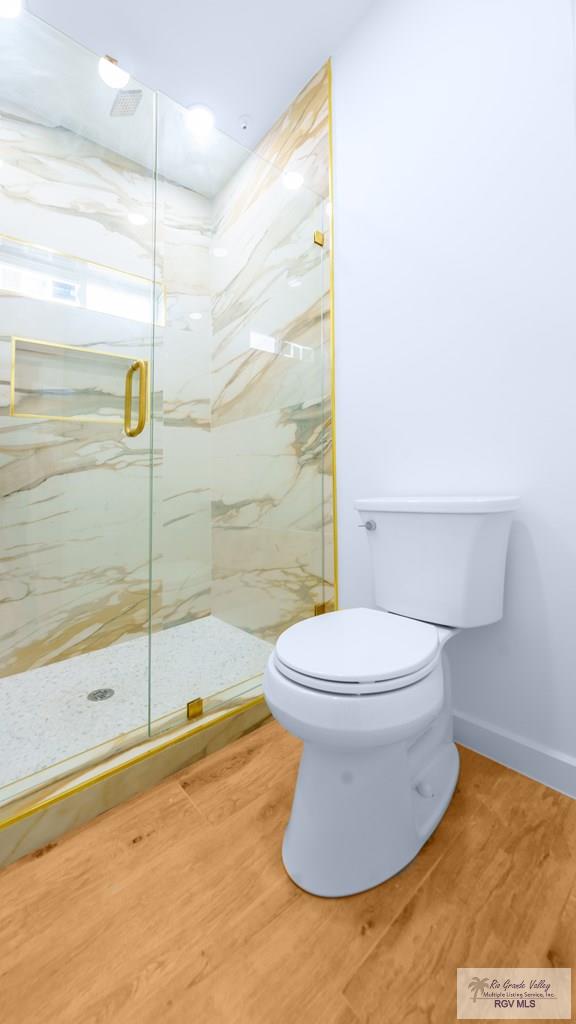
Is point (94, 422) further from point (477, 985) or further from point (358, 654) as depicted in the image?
point (477, 985)

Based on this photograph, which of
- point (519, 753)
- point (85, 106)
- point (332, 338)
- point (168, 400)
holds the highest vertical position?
→ point (85, 106)

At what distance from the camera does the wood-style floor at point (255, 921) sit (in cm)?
65

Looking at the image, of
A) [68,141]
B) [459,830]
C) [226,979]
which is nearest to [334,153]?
[68,141]

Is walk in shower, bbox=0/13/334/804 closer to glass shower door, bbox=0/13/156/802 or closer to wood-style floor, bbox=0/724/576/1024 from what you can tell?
glass shower door, bbox=0/13/156/802

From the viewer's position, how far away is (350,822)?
81 cm

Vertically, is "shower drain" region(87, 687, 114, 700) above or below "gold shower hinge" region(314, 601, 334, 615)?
below

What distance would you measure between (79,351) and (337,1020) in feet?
6.92

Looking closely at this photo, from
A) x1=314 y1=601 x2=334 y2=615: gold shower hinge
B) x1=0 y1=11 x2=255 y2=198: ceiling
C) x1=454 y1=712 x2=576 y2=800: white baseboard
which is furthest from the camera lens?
x1=314 y1=601 x2=334 y2=615: gold shower hinge

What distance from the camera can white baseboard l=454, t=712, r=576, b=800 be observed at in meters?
1.04

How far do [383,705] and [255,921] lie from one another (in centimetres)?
46

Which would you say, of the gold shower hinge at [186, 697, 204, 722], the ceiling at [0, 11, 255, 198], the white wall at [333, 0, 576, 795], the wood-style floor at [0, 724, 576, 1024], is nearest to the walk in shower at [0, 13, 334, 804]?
the ceiling at [0, 11, 255, 198]

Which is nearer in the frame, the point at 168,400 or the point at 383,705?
the point at 383,705

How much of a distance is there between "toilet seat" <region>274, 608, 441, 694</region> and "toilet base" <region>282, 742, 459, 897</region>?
0.46ft

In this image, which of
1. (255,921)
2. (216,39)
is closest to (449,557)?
(255,921)
